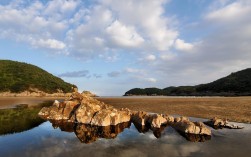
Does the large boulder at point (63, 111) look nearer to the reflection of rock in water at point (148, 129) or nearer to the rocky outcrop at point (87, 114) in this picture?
the rocky outcrop at point (87, 114)

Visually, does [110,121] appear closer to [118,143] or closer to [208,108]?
[118,143]

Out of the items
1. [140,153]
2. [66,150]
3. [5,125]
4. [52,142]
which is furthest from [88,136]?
[5,125]

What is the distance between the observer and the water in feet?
76.6

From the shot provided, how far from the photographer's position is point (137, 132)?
109 feet

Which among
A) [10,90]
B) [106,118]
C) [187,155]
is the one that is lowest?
[187,155]

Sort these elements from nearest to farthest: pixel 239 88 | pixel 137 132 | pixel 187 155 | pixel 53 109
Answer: pixel 187 155 < pixel 137 132 < pixel 53 109 < pixel 239 88

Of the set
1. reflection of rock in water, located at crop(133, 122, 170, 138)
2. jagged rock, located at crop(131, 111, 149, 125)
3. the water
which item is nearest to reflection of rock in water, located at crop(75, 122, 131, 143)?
the water

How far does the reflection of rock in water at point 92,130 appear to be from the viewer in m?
30.1

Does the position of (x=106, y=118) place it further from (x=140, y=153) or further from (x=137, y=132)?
(x=140, y=153)

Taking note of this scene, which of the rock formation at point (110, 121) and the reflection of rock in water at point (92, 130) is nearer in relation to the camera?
the reflection of rock in water at point (92, 130)

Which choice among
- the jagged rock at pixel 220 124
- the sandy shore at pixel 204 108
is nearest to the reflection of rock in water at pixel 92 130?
the jagged rock at pixel 220 124

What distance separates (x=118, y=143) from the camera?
89.4 ft

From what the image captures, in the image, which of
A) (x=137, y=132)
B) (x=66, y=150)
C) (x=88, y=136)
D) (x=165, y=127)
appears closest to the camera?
(x=66, y=150)

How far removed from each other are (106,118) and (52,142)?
36.1ft
